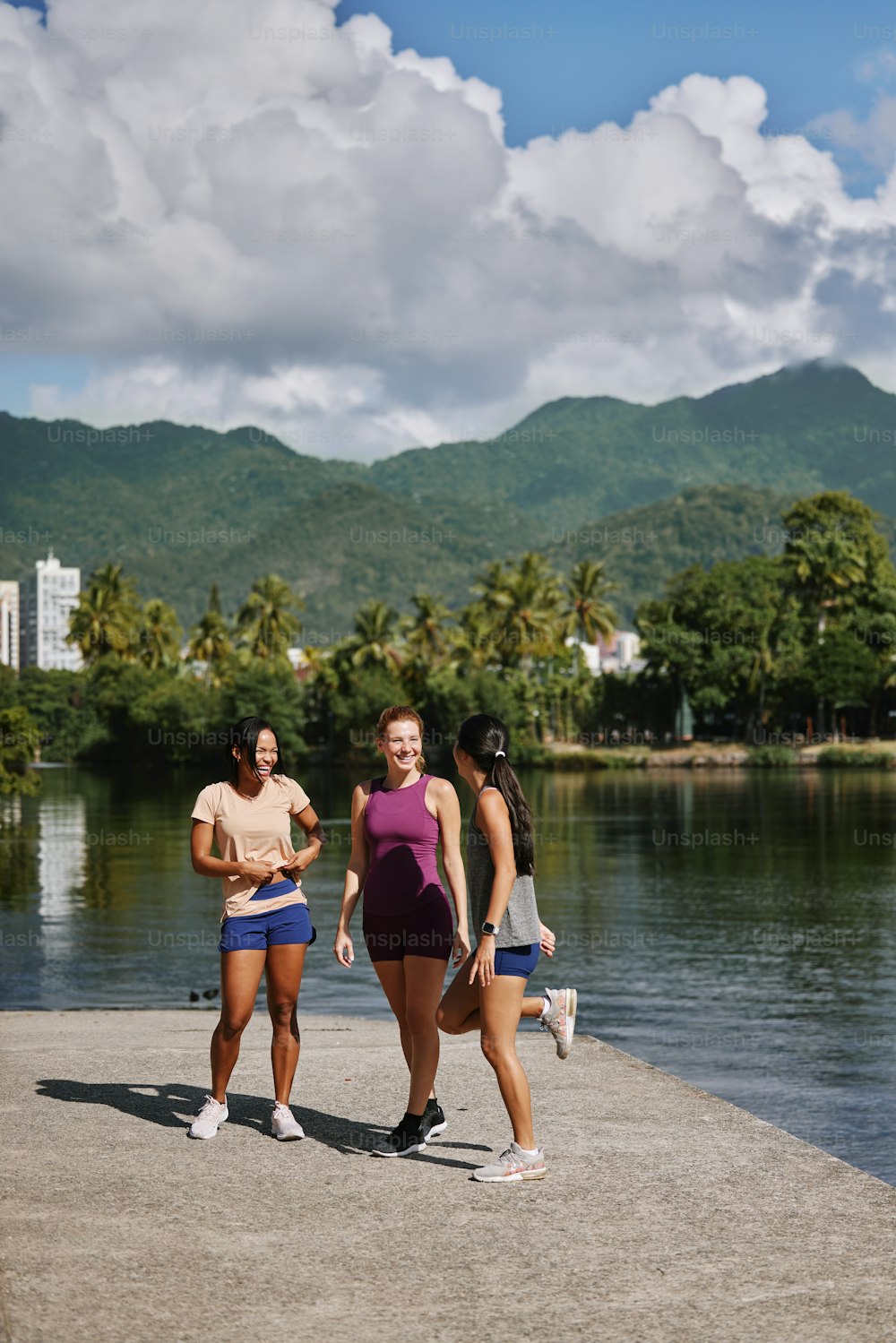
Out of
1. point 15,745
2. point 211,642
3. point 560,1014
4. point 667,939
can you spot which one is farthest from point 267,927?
point 211,642

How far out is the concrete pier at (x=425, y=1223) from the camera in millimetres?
5238

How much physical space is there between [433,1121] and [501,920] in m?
1.31

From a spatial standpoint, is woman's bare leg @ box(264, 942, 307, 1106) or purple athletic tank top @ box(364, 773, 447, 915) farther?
woman's bare leg @ box(264, 942, 307, 1106)

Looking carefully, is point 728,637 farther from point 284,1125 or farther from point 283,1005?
point 284,1125

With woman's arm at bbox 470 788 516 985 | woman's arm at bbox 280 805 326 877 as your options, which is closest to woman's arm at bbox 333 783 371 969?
woman's arm at bbox 280 805 326 877

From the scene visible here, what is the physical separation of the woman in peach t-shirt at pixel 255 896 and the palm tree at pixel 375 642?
342ft

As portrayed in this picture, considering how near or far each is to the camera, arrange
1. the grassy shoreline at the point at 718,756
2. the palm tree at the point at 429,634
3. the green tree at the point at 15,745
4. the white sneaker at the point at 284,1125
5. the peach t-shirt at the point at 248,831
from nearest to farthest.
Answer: the white sneaker at the point at 284,1125 < the peach t-shirt at the point at 248,831 < the green tree at the point at 15,745 < the grassy shoreline at the point at 718,756 < the palm tree at the point at 429,634

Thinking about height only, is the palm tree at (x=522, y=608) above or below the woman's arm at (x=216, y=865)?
above

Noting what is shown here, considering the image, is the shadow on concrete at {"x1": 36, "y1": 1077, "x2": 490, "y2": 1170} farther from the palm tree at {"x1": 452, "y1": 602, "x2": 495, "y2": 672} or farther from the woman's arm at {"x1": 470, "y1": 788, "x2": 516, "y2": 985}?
the palm tree at {"x1": 452, "y1": 602, "x2": 495, "y2": 672}

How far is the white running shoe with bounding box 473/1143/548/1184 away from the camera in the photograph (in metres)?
6.93

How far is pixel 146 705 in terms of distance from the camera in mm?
112375

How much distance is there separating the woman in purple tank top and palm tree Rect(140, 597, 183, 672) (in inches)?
4506

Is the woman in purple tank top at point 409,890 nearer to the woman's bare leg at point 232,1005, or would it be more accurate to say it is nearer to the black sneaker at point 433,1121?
the black sneaker at point 433,1121

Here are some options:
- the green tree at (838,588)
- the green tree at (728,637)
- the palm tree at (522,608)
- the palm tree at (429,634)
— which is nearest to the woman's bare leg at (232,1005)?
the green tree at (838,588)
